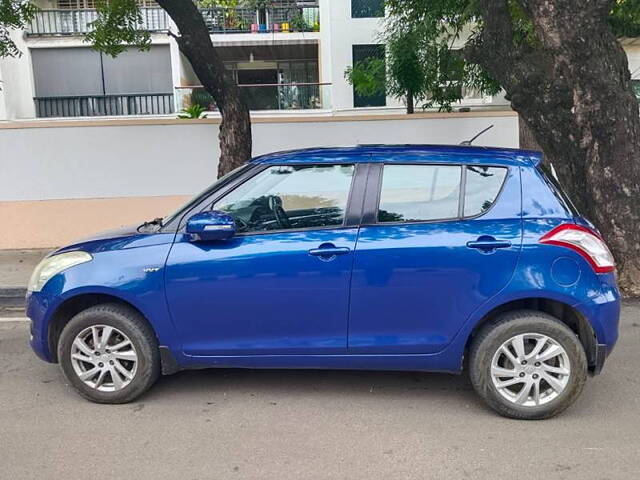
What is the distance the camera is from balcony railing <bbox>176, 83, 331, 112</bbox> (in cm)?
1812

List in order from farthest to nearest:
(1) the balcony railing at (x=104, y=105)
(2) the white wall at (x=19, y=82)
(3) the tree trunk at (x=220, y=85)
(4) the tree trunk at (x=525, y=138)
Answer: (1) the balcony railing at (x=104, y=105)
(2) the white wall at (x=19, y=82)
(4) the tree trunk at (x=525, y=138)
(3) the tree trunk at (x=220, y=85)

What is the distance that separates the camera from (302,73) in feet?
71.7

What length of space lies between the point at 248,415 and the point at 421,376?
1.37 meters

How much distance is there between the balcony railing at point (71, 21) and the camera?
19.5m

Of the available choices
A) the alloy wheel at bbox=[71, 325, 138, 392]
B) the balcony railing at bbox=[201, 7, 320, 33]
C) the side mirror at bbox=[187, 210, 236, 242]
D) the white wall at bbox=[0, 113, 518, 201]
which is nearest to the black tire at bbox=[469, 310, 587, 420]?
the side mirror at bbox=[187, 210, 236, 242]

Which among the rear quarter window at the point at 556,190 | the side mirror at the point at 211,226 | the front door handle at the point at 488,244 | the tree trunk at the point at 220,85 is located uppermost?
the tree trunk at the point at 220,85

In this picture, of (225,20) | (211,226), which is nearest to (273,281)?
(211,226)

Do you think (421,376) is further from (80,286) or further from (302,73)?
(302,73)

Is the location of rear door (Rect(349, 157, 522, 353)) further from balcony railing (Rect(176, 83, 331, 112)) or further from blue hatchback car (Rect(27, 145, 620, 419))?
balcony railing (Rect(176, 83, 331, 112))

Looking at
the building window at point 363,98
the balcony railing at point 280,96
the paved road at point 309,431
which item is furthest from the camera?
the balcony railing at point 280,96

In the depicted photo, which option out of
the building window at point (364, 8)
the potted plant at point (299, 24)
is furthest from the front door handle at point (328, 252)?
the potted plant at point (299, 24)

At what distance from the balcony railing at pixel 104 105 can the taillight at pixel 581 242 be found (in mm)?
17927

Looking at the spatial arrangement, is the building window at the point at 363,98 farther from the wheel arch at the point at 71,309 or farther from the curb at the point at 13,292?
the wheel arch at the point at 71,309

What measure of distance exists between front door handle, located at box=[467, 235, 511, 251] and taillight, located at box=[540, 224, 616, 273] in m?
→ 0.23
